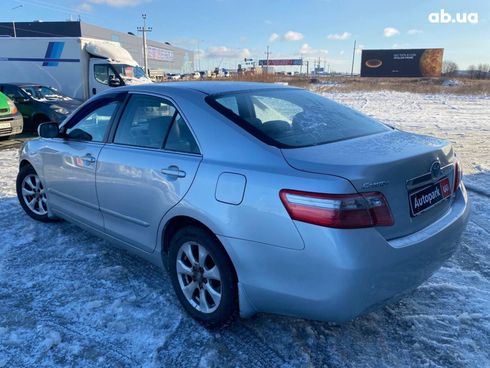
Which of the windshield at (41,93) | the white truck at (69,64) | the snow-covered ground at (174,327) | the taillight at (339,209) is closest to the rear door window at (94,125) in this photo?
the snow-covered ground at (174,327)

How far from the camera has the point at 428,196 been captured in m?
2.58

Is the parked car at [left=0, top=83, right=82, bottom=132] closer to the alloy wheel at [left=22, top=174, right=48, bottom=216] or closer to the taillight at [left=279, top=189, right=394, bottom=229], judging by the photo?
the alloy wheel at [left=22, top=174, right=48, bottom=216]

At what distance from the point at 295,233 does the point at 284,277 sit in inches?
11.3

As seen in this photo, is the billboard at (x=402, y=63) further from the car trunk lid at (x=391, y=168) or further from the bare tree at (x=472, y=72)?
the car trunk lid at (x=391, y=168)

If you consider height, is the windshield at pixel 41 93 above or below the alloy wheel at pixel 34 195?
above

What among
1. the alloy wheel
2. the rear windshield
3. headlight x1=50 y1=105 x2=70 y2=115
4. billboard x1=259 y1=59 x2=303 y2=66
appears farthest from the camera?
billboard x1=259 y1=59 x2=303 y2=66

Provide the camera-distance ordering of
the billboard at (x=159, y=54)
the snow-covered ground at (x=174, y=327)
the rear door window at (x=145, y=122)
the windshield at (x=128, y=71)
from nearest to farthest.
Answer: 1. the snow-covered ground at (x=174, y=327)
2. the rear door window at (x=145, y=122)
3. the windshield at (x=128, y=71)
4. the billboard at (x=159, y=54)

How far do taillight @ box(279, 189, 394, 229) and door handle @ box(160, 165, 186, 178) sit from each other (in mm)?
846

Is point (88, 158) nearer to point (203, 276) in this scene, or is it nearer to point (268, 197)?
point (203, 276)

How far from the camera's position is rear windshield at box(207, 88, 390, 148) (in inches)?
109

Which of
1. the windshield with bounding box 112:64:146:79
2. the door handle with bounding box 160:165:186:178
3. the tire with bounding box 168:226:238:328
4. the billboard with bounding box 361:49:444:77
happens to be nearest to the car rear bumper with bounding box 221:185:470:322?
the tire with bounding box 168:226:238:328

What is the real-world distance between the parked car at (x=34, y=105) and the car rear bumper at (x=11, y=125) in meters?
1.34

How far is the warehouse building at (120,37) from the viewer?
246 feet

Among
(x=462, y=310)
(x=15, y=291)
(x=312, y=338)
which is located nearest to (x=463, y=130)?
(x=462, y=310)
